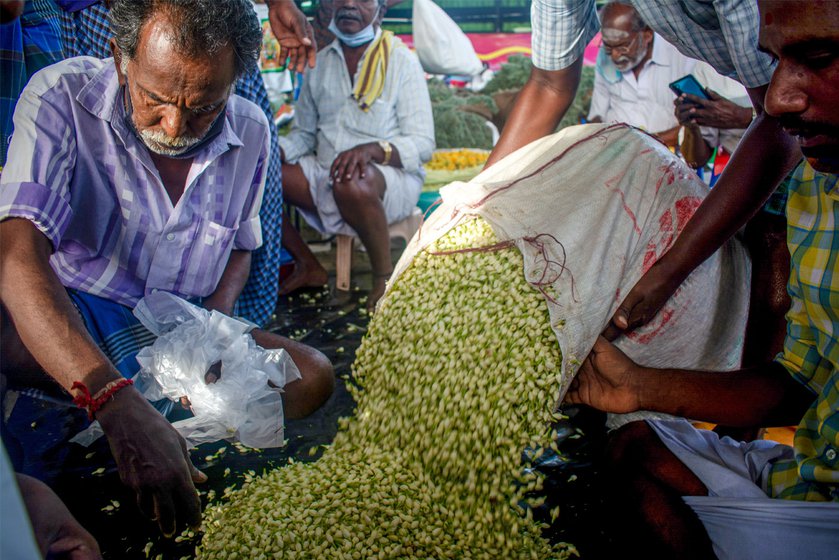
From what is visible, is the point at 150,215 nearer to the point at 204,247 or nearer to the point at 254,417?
the point at 204,247

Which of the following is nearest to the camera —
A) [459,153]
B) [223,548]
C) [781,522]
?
[781,522]

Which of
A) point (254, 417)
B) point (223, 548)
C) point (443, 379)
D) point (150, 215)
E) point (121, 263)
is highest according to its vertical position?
point (150, 215)

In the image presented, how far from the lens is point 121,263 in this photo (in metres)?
2.31

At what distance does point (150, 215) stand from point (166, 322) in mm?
357

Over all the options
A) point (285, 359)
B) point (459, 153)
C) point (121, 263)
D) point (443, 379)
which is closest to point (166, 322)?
point (121, 263)

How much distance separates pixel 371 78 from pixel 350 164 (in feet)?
2.39

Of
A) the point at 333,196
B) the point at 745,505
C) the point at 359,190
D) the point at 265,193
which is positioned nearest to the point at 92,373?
the point at 265,193

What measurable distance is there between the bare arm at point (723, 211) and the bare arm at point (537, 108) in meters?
0.76

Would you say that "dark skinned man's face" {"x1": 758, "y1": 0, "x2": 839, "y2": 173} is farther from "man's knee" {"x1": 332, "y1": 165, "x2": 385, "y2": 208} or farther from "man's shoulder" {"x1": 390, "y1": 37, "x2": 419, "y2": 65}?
"man's shoulder" {"x1": 390, "y1": 37, "x2": 419, "y2": 65}

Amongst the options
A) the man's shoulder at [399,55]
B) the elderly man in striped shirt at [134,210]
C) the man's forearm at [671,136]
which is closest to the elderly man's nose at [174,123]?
the elderly man in striped shirt at [134,210]

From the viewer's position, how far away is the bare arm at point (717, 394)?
1.79 meters

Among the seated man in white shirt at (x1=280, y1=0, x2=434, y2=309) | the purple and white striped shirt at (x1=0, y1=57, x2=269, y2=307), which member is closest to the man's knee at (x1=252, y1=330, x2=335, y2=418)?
the purple and white striped shirt at (x1=0, y1=57, x2=269, y2=307)

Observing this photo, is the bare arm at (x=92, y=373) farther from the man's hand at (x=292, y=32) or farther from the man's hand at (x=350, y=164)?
the man's hand at (x=350, y=164)

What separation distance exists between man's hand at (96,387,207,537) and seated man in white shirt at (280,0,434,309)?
3002mm
